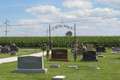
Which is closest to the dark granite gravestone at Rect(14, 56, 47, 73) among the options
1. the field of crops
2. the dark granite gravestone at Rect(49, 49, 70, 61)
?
the dark granite gravestone at Rect(49, 49, 70, 61)

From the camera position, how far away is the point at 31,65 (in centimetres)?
1162

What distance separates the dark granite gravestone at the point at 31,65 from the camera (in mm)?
11492

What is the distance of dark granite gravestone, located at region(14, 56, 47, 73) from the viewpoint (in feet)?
37.7

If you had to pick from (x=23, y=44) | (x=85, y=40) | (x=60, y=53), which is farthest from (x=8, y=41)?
(x=60, y=53)

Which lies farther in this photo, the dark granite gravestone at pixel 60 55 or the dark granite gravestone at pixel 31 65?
the dark granite gravestone at pixel 60 55

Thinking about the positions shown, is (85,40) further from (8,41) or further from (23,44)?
(8,41)

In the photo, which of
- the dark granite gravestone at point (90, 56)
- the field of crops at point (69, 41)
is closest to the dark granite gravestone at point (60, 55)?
the dark granite gravestone at point (90, 56)

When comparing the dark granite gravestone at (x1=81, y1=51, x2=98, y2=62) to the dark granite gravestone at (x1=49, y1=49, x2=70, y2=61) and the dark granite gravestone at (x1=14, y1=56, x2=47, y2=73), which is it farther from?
the dark granite gravestone at (x1=14, y1=56, x2=47, y2=73)

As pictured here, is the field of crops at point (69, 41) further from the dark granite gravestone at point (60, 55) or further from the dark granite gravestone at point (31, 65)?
the dark granite gravestone at point (31, 65)

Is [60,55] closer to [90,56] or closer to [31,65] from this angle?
[90,56]

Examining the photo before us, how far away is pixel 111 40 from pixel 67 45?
12701 mm

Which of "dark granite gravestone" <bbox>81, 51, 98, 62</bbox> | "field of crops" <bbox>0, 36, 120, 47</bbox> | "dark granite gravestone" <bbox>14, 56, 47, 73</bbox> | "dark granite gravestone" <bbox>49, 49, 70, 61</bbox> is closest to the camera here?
"dark granite gravestone" <bbox>14, 56, 47, 73</bbox>

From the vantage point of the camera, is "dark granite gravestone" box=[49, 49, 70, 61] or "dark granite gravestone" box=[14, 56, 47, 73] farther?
"dark granite gravestone" box=[49, 49, 70, 61]

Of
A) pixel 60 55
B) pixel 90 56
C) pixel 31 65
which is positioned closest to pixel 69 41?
pixel 60 55
